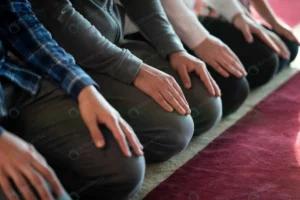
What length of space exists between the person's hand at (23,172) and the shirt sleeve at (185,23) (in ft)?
2.11

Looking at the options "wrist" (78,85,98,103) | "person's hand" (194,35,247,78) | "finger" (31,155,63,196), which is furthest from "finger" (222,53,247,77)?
"finger" (31,155,63,196)

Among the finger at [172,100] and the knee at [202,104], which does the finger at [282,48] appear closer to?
the knee at [202,104]

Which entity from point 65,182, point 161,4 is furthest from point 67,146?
point 161,4

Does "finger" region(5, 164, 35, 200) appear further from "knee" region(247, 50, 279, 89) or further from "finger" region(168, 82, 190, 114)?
"knee" region(247, 50, 279, 89)

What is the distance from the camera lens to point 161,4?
115 centimetres

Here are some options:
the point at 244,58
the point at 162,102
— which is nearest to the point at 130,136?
the point at 162,102

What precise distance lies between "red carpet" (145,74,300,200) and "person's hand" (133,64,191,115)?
160 mm

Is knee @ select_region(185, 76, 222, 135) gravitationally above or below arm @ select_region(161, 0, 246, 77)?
below

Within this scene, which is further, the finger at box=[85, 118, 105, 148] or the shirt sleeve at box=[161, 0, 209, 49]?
the shirt sleeve at box=[161, 0, 209, 49]

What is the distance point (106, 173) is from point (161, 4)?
1.97 ft

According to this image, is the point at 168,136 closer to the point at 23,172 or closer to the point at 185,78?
the point at 185,78

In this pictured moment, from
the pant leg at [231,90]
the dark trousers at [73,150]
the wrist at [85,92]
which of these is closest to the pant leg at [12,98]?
the dark trousers at [73,150]

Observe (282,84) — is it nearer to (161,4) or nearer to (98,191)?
(161,4)

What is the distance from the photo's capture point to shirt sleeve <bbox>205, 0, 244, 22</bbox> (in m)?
1.27
